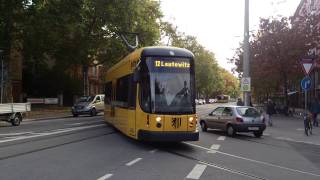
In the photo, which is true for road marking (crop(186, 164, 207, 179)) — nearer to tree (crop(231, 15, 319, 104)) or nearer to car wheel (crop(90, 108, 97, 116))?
car wheel (crop(90, 108, 97, 116))

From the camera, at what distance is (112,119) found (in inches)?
926

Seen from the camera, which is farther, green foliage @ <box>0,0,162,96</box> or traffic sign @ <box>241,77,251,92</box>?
green foliage @ <box>0,0,162,96</box>

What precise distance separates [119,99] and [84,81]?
3678 centimetres

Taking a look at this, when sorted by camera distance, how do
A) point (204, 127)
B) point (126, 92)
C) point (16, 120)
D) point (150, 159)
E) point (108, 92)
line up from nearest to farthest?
point (150, 159)
point (126, 92)
point (204, 127)
point (108, 92)
point (16, 120)

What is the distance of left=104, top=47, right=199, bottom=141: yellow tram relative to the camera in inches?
634

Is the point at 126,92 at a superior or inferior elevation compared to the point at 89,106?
superior

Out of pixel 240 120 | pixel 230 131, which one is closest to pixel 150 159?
pixel 240 120

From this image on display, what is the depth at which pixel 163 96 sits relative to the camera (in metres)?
16.3

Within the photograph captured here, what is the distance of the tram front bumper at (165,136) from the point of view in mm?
15969

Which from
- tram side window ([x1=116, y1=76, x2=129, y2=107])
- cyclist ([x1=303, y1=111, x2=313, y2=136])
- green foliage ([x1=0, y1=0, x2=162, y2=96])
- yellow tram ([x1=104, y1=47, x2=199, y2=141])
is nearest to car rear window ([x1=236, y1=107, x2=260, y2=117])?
cyclist ([x1=303, y1=111, x2=313, y2=136])

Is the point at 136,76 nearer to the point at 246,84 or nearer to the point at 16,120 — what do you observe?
the point at 246,84

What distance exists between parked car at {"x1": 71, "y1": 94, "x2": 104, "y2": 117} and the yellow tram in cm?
2491

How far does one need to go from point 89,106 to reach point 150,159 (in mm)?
28581

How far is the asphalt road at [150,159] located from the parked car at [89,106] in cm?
2178
